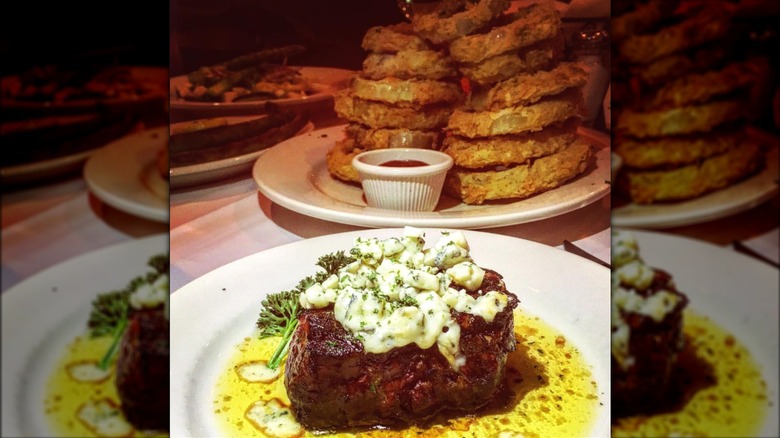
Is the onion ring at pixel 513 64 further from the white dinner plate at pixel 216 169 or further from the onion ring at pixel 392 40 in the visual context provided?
the white dinner plate at pixel 216 169

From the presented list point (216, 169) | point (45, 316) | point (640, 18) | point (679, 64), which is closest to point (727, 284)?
point (679, 64)

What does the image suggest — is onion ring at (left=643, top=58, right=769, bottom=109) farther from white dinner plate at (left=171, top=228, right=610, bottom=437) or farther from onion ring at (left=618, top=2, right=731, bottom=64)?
white dinner plate at (left=171, top=228, right=610, bottom=437)

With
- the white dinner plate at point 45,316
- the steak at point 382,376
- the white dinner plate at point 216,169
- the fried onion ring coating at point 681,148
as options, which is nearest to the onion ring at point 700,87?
the fried onion ring coating at point 681,148

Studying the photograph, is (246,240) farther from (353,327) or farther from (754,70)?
(754,70)

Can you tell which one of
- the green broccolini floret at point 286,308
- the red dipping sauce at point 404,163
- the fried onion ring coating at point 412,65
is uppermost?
the fried onion ring coating at point 412,65

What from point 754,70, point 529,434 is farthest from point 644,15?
point 529,434

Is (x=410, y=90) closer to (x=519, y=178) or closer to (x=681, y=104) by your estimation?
(x=519, y=178)
